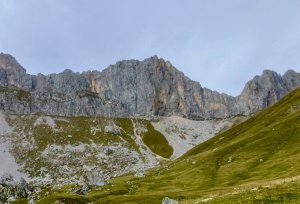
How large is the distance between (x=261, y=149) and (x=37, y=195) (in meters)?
90.7

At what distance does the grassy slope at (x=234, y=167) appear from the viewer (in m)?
87.4

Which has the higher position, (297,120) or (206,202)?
(297,120)

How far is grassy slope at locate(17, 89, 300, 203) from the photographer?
87438 millimetres

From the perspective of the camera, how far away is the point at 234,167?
354ft

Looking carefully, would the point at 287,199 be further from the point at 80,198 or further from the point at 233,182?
the point at 80,198

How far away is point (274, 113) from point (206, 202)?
115 meters

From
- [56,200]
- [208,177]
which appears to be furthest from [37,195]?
[208,177]

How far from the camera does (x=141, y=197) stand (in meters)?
88.2

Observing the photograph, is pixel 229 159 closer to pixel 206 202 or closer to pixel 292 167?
pixel 292 167

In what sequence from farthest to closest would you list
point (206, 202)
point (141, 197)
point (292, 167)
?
point (141, 197) → point (292, 167) → point (206, 202)

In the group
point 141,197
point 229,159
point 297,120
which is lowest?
point 141,197

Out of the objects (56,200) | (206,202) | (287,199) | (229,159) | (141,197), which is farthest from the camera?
(229,159)

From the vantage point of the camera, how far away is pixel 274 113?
15212 centimetres

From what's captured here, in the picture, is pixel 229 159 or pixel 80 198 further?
pixel 229 159
